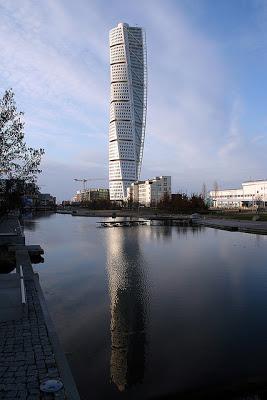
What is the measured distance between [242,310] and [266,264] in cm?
995

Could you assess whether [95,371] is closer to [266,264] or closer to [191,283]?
[191,283]

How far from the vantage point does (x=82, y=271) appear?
69.4 ft

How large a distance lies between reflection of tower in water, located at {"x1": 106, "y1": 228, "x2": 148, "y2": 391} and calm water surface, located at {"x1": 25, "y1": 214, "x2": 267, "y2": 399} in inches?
1.0

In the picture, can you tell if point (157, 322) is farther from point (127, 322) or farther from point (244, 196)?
point (244, 196)

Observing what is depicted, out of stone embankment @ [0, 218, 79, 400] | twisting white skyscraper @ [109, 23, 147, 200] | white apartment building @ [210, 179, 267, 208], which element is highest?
twisting white skyscraper @ [109, 23, 147, 200]

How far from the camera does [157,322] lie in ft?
39.4

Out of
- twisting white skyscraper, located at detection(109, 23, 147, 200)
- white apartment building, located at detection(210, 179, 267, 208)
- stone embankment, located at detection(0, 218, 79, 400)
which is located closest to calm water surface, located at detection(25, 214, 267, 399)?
stone embankment, located at detection(0, 218, 79, 400)

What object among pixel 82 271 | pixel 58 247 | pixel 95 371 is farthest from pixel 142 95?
pixel 95 371

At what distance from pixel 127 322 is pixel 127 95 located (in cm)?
17753

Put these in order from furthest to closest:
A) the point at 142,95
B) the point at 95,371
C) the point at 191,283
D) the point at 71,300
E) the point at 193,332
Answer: the point at 142,95, the point at 191,283, the point at 71,300, the point at 193,332, the point at 95,371

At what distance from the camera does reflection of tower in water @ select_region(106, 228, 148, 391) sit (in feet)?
29.2

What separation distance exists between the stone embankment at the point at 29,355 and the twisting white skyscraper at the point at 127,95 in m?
177

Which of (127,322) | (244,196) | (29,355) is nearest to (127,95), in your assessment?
(244,196)

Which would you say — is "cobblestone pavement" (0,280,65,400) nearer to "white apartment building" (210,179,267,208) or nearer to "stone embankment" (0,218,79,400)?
"stone embankment" (0,218,79,400)
